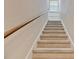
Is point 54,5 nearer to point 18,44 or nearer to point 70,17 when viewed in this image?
point 70,17

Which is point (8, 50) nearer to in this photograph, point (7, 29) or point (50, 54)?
point (7, 29)

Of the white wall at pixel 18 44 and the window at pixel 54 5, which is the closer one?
the white wall at pixel 18 44

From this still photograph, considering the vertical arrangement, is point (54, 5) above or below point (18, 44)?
above

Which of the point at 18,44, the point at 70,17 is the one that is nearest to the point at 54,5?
the point at 70,17

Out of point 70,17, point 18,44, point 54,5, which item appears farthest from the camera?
point 54,5

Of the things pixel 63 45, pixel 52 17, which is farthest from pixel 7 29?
pixel 52 17

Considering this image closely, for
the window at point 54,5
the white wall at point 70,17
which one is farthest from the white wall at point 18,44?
the window at point 54,5

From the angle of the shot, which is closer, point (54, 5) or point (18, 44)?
point (18, 44)

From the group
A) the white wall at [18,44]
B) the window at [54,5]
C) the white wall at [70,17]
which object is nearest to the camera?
the white wall at [18,44]

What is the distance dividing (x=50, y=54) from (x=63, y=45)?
0.71 meters

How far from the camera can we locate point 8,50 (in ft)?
5.50

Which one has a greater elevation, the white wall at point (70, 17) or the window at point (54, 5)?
the window at point (54, 5)

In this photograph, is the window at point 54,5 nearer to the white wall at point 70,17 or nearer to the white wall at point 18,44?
the white wall at point 70,17

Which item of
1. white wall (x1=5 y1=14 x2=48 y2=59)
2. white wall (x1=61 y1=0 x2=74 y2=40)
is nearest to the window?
white wall (x1=61 y1=0 x2=74 y2=40)
